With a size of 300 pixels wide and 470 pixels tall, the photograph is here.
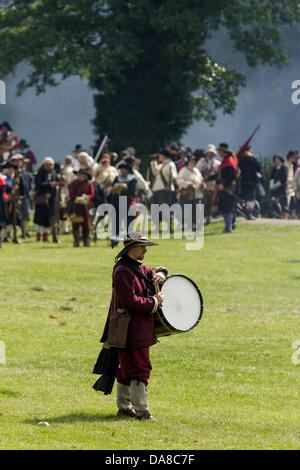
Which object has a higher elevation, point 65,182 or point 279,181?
point 279,181

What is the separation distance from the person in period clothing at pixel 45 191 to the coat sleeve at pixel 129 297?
1565cm

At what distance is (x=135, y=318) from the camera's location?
9625 millimetres

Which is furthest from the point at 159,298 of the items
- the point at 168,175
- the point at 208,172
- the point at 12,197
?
the point at 208,172

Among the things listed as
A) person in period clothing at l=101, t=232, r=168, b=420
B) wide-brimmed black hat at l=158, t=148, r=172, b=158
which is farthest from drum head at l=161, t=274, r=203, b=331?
wide-brimmed black hat at l=158, t=148, r=172, b=158

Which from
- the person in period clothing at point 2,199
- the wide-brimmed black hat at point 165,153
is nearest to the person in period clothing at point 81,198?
the person in period clothing at point 2,199

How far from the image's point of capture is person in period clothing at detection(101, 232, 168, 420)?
31.3 ft

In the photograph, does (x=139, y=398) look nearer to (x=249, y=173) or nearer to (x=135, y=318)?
(x=135, y=318)

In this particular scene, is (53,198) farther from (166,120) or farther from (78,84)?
(78,84)

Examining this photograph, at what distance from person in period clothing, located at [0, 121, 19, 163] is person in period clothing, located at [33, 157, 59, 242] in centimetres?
346

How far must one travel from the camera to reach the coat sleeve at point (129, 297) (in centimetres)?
951

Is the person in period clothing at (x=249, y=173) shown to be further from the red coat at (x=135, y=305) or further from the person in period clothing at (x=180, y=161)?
the red coat at (x=135, y=305)

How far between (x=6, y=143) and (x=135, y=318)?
21370 millimetres

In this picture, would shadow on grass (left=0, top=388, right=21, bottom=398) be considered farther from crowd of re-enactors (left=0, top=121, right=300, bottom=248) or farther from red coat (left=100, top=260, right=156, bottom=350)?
crowd of re-enactors (left=0, top=121, right=300, bottom=248)

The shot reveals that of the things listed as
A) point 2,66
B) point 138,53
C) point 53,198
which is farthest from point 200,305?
point 2,66
